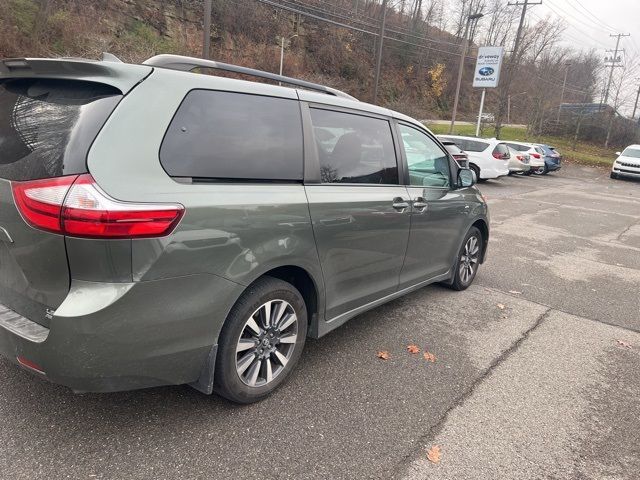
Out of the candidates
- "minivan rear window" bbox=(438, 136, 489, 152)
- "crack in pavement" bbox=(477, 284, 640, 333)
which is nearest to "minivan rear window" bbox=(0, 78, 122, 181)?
"crack in pavement" bbox=(477, 284, 640, 333)

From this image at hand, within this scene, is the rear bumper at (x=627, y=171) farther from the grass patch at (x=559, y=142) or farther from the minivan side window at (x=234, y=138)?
the minivan side window at (x=234, y=138)

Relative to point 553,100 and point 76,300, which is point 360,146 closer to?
point 76,300

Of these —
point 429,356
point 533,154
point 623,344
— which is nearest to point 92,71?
point 429,356

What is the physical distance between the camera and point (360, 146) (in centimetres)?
339

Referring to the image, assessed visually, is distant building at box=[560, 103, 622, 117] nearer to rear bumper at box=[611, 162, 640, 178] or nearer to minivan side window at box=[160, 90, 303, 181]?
rear bumper at box=[611, 162, 640, 178]

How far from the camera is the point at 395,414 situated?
2.81 m

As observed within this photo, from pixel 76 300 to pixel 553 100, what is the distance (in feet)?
180

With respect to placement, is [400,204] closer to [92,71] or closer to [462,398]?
[462,398]

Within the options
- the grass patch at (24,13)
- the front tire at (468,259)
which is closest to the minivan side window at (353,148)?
the front tire at (468,259)

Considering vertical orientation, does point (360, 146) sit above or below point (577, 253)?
above

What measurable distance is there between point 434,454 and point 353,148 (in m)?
2.00

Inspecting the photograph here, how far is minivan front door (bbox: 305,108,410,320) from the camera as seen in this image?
2979mm

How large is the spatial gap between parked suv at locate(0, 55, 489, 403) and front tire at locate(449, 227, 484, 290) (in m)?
2.22

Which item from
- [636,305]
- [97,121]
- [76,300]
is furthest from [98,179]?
[636,305]
